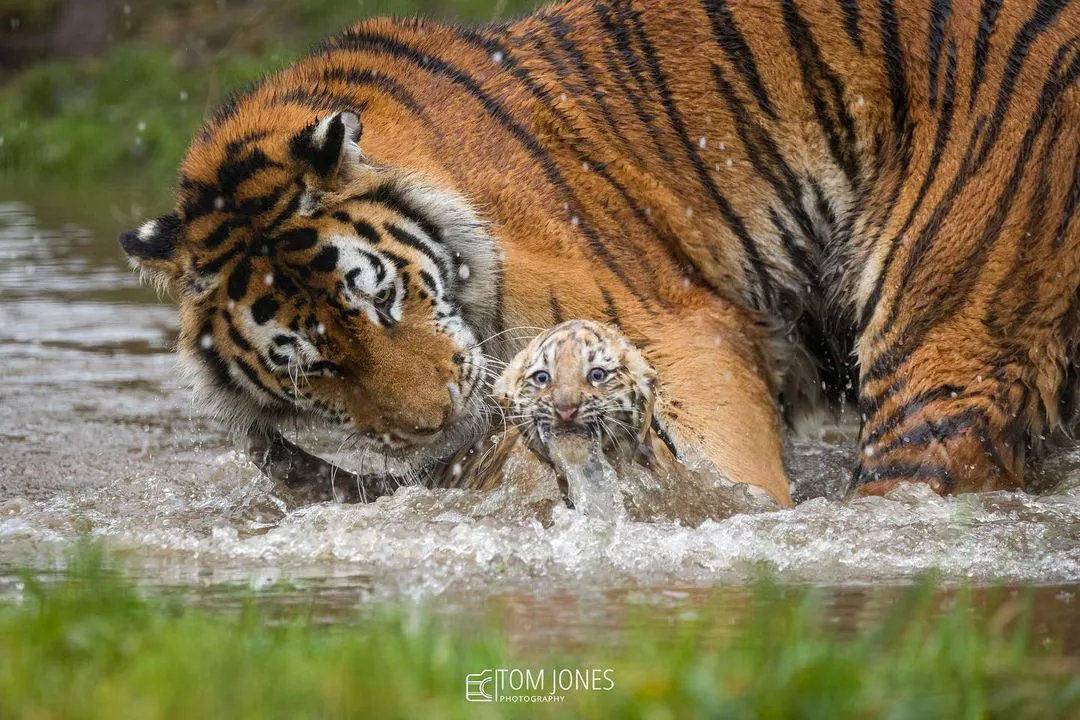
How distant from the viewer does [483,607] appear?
97.9 inches

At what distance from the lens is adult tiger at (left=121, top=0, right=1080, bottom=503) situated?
3.30 m

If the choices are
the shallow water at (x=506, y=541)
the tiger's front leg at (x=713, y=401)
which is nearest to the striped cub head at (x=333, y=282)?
the shallow water at (x=506, y=541)

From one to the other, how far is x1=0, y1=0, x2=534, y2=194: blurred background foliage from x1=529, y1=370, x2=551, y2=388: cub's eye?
664 cm

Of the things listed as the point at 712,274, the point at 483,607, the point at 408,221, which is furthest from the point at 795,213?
the point at 483,607

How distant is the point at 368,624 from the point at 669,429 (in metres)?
1.37

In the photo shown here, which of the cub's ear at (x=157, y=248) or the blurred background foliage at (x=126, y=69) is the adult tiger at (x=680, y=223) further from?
the blurred background foliage at (x=126, y=69)

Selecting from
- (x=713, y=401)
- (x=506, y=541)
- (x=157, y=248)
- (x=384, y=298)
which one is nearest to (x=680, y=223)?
(x=713, y=401)

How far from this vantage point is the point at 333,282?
3.29 metres

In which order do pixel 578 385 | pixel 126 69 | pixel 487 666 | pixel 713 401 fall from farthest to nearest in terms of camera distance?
pixel 126 69, pixel 713 401, pixel 578 385, pixel 487 666

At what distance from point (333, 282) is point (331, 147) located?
298mm

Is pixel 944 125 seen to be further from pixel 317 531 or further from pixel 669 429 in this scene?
pixel 317 531

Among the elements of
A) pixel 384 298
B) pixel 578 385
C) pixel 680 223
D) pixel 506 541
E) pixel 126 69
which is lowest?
pixel 506 541

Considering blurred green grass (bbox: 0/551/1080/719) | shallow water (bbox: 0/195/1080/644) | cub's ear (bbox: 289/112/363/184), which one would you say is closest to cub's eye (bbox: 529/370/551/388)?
shallow water (bbox: 0/195/1080/644)

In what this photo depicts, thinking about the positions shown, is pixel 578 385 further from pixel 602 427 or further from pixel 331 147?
pixel 331 147
